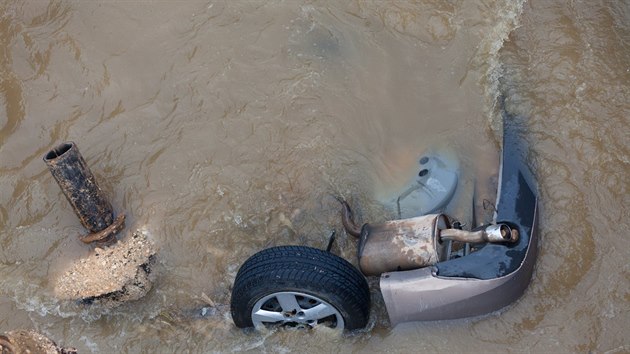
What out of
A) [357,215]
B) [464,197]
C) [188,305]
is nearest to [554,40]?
[464,197]

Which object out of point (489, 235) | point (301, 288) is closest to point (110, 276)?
point (301, 288)

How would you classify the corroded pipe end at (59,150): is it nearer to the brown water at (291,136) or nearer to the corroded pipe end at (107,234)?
the corroded pipe end at (107,234)

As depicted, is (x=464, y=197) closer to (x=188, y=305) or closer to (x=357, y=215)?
(x=357, y=215)

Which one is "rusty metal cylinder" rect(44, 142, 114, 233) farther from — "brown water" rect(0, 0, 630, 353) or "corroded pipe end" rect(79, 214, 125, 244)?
"brown water" rect(0, 0, 630, 353)

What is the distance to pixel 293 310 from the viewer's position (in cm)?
496

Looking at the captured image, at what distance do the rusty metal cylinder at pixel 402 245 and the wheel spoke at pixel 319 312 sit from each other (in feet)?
1.37

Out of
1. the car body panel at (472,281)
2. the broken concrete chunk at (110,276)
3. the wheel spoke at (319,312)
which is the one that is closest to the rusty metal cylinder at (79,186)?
the broken concrete chunk at (110,276)

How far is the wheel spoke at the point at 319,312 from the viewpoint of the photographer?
488cm

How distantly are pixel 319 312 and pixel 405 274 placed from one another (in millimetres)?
681

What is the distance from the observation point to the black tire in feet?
15.4

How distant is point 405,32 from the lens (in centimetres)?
682

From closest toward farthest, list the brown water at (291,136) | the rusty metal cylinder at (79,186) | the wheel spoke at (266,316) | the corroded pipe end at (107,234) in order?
the wheel spoke at (266,316), the rusty metal cylinder at (79,186), the brown water at (291,136), the corroded pipe end at (107,234)

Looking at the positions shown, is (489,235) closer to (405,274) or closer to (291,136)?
(405,274)

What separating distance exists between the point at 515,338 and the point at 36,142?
4.53 m
